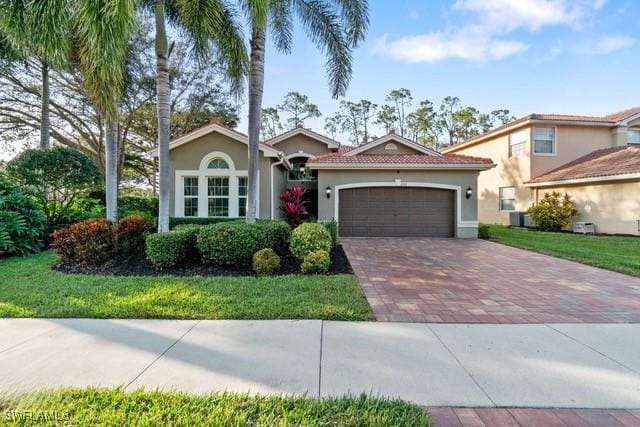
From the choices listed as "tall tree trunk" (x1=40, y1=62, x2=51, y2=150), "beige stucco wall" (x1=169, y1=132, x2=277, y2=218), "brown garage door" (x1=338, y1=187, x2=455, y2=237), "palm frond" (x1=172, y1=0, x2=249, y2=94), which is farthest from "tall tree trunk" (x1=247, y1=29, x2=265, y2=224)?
"tall tree trunk" (x1=40, y1=62, x2=51, y2=150)

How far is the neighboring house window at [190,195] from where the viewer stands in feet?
44.2

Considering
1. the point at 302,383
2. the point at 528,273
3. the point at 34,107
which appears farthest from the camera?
the point at 34,107

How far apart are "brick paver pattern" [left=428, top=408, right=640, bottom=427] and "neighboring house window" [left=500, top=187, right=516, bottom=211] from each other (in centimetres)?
1960

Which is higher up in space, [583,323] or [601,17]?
[601,17]

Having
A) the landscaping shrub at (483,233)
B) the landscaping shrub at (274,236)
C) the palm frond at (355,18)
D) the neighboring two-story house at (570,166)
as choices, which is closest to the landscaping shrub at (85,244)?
the landscaping shrub at (274,236)

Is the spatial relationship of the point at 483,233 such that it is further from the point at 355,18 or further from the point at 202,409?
the point at 202,409

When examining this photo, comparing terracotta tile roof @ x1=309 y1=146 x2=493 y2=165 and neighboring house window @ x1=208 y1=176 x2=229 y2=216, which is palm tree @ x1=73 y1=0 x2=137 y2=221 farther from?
terracotta tile roof @ x1=309 y1=146 x2=493 y2=165

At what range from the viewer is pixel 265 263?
693 centimetres

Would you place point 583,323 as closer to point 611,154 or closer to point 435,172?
point 435,172

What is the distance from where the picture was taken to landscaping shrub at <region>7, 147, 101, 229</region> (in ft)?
35.0

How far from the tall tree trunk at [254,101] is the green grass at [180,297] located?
292 centimetres

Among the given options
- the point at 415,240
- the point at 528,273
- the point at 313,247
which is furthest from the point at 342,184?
the point at 528,273

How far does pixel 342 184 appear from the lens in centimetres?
1352

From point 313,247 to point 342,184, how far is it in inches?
254
